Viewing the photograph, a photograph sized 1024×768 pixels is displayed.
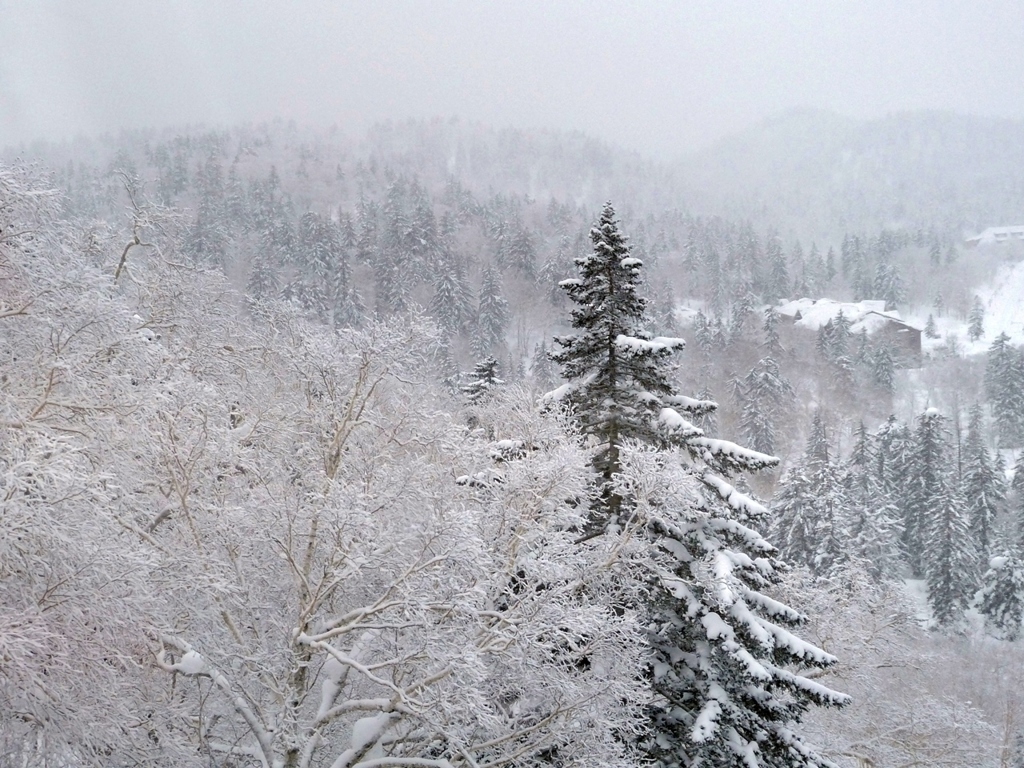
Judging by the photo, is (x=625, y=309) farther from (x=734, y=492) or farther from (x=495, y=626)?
(x=495, y=626)

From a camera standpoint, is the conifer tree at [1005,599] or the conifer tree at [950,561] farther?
the conifer tree at [950,561]

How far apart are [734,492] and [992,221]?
226033 millimetres

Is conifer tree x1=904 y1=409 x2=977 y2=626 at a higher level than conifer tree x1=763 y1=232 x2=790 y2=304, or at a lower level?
lower

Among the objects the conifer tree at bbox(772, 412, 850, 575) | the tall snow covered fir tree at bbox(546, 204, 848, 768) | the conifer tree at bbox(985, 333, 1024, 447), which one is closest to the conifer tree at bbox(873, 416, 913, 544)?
the conifer tree at bbox(772, 412, 850, 575)

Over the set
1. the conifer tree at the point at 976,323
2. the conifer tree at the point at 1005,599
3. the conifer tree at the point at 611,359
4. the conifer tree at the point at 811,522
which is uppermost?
the conifer tree at the point at 611,359

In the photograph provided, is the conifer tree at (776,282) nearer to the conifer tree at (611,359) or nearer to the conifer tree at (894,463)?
the conifer tree at (894,463)

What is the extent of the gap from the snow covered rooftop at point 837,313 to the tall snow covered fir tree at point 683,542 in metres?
95.3

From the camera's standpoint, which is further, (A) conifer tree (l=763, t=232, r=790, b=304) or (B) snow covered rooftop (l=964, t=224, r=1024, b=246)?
(B) snow covered rooftop (l=964, t=224, r=1024, b=246)

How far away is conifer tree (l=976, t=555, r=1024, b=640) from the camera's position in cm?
4059

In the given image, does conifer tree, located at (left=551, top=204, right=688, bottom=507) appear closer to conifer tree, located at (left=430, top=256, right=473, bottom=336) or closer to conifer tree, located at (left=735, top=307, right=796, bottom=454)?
conifer tree, located at (left=735, top=307, right=796, bottom=454)

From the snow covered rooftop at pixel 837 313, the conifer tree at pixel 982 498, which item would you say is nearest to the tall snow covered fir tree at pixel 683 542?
the conifer tree at pixel 982 498

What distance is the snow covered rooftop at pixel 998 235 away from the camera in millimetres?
160375

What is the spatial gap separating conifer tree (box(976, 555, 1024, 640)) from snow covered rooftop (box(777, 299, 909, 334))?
200 ft

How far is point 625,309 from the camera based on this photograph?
12367mm
